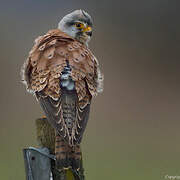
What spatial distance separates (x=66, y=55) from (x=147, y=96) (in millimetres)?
4904

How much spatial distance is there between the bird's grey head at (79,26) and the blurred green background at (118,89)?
2337 millimetres

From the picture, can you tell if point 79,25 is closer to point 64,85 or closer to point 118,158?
point 64,85

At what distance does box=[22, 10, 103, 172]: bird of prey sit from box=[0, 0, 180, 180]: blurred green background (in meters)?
2.60

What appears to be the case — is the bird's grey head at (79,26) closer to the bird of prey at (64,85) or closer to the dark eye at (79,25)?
the dark eye at (79,25)

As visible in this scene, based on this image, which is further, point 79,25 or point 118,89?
point 118,89

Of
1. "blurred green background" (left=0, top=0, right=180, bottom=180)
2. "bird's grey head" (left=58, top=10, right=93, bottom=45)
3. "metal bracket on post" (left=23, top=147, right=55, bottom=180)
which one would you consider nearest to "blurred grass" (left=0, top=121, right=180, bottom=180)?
"blurred green background" (left=0, top=0, right=180, bottom=180)

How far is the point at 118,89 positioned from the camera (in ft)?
29.7

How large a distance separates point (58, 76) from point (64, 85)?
13 centimetres

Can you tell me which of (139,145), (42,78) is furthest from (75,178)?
(139,145)

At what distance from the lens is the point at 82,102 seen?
169 inches

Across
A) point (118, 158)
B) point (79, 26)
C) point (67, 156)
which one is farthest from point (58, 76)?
point (118, 158)

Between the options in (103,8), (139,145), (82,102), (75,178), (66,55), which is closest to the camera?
(75,178)

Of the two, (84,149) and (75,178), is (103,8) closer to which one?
(84,149)

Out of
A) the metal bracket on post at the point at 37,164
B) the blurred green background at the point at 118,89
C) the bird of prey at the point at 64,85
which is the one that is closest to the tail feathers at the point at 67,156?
the bird of prey at the point at 64,85
